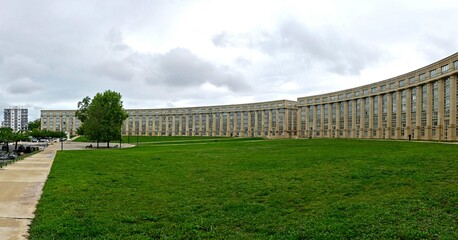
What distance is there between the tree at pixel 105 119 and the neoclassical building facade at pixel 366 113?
62.0 meters

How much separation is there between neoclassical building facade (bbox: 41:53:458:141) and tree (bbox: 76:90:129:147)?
204 feet

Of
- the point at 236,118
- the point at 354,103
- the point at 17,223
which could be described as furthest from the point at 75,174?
the point at 236,118

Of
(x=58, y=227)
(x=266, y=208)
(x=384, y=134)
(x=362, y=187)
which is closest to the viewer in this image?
(x=58, y=227)

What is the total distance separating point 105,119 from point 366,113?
71000 mm

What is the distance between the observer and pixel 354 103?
10706 cm

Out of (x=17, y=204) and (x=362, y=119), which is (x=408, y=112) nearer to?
(x=362, y=119)

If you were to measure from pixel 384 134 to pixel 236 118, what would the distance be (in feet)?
290

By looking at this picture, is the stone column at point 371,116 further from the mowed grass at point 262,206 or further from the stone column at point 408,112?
the mowed grass at point 262,206

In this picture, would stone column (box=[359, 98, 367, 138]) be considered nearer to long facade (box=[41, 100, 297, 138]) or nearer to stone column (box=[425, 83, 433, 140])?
stone column (box=[425, 83, 433, 140])

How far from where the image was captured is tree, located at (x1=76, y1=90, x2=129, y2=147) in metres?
70.5

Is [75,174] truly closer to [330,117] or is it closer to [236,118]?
[330,117]

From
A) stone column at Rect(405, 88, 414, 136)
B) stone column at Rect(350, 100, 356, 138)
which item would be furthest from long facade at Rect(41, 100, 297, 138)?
stone column at Rect(405, 88, 414, 136)

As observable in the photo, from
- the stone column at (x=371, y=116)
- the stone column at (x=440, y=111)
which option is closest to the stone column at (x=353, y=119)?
the stone column at (x=371, y=116)

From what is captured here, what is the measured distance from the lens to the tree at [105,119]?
70500 millimetres
